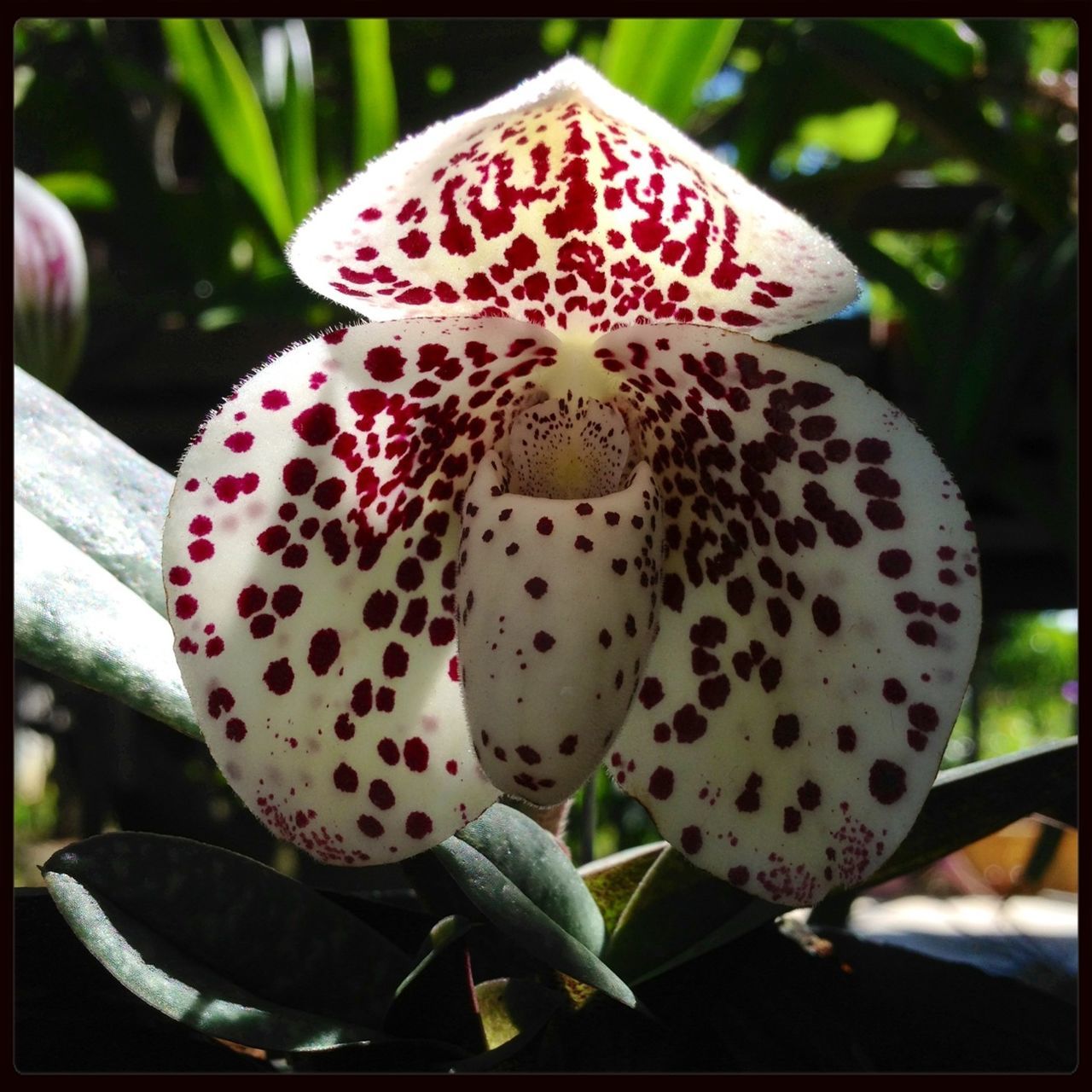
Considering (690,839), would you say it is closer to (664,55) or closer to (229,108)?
(664,55)

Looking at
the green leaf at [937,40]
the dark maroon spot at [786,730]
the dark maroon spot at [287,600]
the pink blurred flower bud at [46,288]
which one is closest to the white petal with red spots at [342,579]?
the dark maroon spot at [287,600]

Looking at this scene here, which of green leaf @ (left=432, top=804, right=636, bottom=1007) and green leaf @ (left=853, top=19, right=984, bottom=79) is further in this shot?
green leaf @ (left=853, top=19, right=984, bottom=79)

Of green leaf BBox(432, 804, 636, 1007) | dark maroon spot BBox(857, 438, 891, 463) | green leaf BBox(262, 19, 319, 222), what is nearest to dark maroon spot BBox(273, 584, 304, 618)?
green leaf BBox(432, 804, 636, 1007)

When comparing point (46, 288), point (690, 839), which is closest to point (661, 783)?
point (690, 839)

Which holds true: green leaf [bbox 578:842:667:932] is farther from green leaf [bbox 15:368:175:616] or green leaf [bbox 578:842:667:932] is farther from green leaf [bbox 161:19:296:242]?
green leaf [bbox 161:19:296:242]

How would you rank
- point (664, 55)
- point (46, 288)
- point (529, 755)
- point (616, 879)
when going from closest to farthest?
1. point (529, 755)
2. point (616, 879)
3. point (46, 288)
4. point (664, 55)

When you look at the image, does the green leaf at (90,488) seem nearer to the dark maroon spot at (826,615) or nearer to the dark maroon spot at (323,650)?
the dark maroon spot at (323,650)
